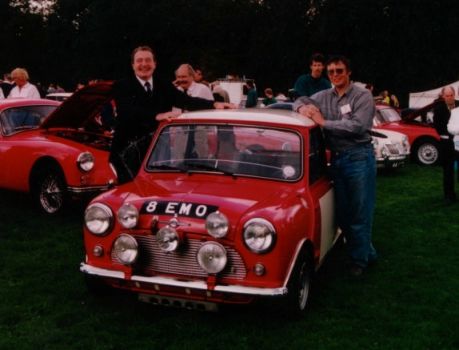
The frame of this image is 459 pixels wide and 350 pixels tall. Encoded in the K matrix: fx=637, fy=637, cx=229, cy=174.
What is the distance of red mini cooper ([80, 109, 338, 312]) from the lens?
461 cm

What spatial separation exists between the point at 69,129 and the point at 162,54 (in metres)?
48.1

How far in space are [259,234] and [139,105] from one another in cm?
234

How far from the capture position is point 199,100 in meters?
6.70

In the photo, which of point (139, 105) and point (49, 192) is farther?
point (49, 192)

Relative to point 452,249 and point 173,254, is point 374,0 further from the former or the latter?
point 173,254

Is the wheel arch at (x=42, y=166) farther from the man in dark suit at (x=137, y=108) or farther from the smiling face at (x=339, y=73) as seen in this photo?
the smiling face at (x=339, y=73)

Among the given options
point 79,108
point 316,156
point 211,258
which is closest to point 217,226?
point 211,258

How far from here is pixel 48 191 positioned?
874cm

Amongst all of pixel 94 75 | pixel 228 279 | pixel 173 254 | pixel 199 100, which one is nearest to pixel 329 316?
pixel 228 279

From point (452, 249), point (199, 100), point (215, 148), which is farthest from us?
point (452, 249)

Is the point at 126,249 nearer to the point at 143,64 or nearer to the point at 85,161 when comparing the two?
the point at 143,64

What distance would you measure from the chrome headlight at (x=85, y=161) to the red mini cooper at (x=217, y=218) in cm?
271

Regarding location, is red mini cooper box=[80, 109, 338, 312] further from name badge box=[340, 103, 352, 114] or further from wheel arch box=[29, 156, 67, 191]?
wheel arch box=[29, 156, 67, 191]

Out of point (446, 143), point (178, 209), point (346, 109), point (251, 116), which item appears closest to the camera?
point (178, 209)
